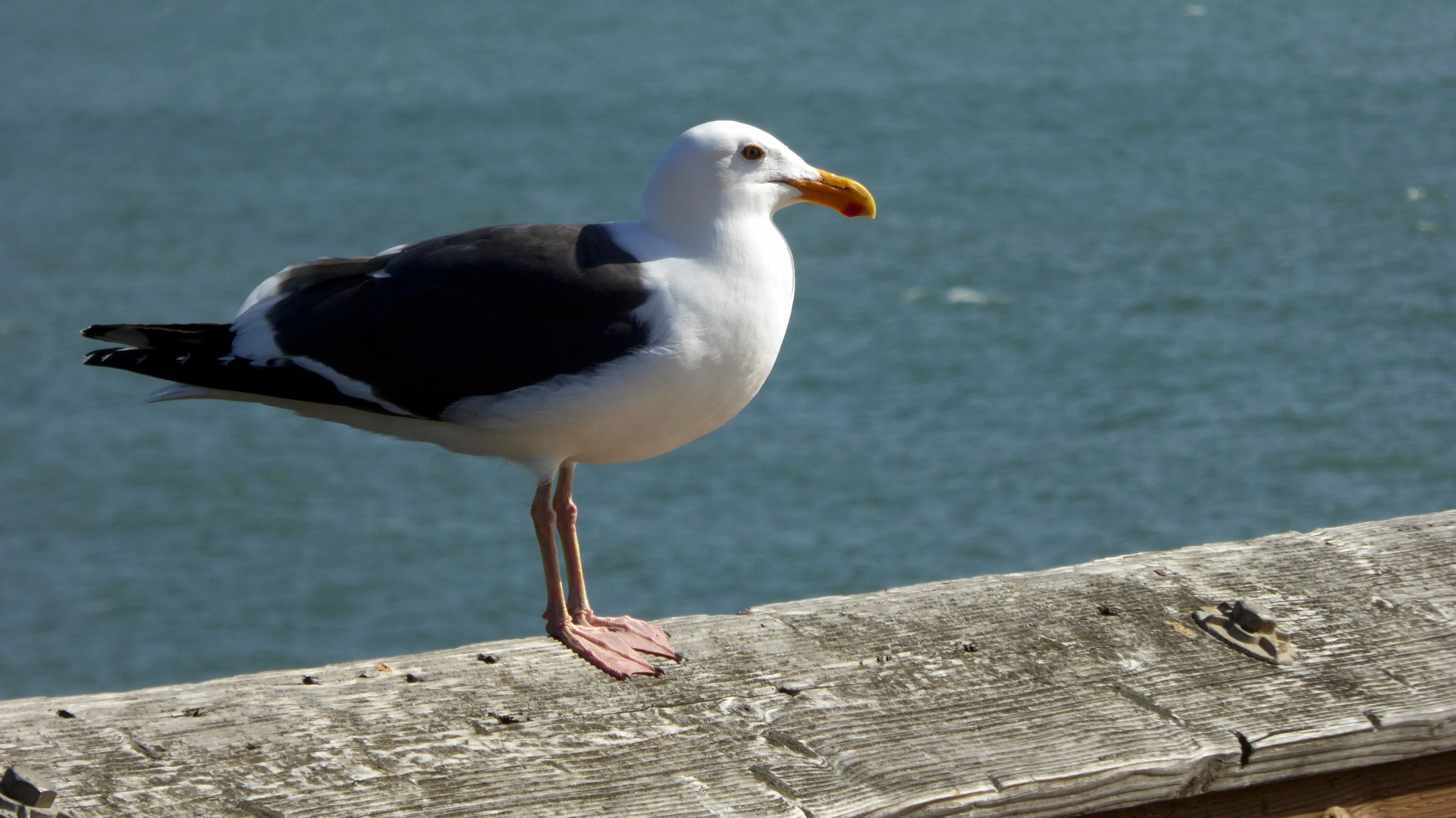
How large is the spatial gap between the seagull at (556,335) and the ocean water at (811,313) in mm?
16680

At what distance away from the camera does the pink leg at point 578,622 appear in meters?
3.26

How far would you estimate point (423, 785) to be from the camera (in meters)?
2.61

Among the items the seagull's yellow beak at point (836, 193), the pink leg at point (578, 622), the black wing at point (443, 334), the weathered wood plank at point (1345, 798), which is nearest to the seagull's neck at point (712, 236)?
the black wing at point (443, 334)

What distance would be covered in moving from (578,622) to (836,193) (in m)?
1.26

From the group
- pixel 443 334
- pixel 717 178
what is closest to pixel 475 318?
pixel 443 334

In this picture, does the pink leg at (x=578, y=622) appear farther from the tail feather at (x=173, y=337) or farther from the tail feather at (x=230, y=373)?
the tail feather at (x=173, y=337)

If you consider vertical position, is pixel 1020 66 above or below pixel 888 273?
above

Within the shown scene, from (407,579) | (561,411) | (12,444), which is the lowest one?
(407,579)

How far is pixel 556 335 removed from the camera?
404 cm

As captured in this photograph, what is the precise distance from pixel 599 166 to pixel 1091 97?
14833 mm

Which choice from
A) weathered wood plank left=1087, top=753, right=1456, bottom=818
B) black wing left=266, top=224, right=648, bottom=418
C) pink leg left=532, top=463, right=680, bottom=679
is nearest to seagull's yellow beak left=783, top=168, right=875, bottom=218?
black wing left=266, top=224, right=648, bottom=418

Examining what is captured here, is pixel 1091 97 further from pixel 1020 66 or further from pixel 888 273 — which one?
pixel 888 273

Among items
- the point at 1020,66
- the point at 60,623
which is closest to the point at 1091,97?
the point at 1020,66

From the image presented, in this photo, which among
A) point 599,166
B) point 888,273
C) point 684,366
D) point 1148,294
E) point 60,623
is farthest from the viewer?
point 599,166
